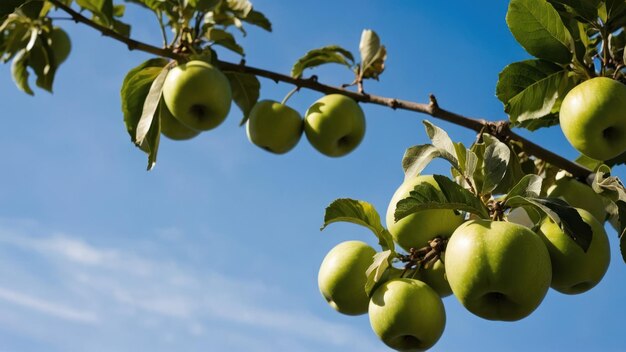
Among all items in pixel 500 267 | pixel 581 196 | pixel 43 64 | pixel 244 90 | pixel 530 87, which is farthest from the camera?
pixel 43 64

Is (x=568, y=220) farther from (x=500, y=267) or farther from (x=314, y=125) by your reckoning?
(x=314, y=125)

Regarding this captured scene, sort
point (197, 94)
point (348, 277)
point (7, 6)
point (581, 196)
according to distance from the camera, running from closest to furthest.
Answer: point (348, 277)
point (581, 196)
point (7, 6)
point (197, 94)

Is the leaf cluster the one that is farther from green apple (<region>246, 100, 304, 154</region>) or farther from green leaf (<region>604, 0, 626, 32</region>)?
green apple (<region>246, 100, 304, 154</region>)

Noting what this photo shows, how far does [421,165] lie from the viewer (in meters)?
1.97

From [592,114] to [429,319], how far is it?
74 centimetres

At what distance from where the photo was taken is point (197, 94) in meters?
2.91

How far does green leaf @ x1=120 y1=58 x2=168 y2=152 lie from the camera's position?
293 cm

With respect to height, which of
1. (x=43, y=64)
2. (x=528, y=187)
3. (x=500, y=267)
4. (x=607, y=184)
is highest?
(x=43, y=64)

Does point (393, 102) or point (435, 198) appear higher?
point (393, 102)

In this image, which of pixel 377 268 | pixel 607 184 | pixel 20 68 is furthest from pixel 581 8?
pixel 20 68

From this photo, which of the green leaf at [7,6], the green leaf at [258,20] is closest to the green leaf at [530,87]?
the green leaf at [258,20]

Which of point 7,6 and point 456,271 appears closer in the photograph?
point 456,271

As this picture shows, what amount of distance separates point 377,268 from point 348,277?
153 mm

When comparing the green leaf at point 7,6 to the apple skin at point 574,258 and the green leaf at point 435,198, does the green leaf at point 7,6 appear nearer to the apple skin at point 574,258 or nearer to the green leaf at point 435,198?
the green leaf at point 435,198
